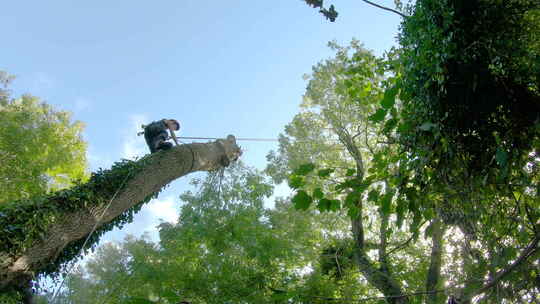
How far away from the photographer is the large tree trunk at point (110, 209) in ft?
10.3

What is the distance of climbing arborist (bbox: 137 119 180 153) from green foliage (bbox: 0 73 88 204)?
5.21m

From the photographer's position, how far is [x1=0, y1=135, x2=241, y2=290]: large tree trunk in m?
3.13

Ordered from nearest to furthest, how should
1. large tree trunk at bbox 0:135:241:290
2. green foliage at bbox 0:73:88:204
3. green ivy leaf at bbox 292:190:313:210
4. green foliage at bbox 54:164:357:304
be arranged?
green ivy leaf at bbox 292:190:313:210, large tree trunk at bbox 0:135:241:290, green foliage at bbox 54:164:357:304, green foliage at bbox 0:73:88:204

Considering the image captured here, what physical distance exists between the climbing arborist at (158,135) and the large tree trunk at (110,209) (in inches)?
7.8

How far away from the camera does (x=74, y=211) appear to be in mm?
3721

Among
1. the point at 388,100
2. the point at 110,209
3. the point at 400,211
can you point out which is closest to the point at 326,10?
the point at 388,100

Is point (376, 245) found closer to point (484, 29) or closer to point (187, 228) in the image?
point (187, 228)

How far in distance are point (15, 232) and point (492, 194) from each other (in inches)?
157

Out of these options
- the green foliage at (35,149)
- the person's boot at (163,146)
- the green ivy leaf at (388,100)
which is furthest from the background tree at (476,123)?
the green foliage at (35,149)

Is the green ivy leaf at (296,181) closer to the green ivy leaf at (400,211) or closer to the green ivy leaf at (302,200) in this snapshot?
the green ivy leaf at (302,200)

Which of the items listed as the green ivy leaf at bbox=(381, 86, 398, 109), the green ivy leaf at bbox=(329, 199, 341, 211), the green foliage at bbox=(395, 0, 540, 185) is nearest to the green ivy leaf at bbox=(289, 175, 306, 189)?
the green ivy leaf at bbox=(329, 199, 341, 211)

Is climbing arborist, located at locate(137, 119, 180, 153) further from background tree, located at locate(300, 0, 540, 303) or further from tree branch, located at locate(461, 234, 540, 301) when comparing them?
tree branch, located at locate(461, 234, 540, 301)

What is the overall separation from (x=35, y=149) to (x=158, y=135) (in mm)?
7427

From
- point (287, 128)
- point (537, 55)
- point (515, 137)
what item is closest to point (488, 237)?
point (515, 137)
